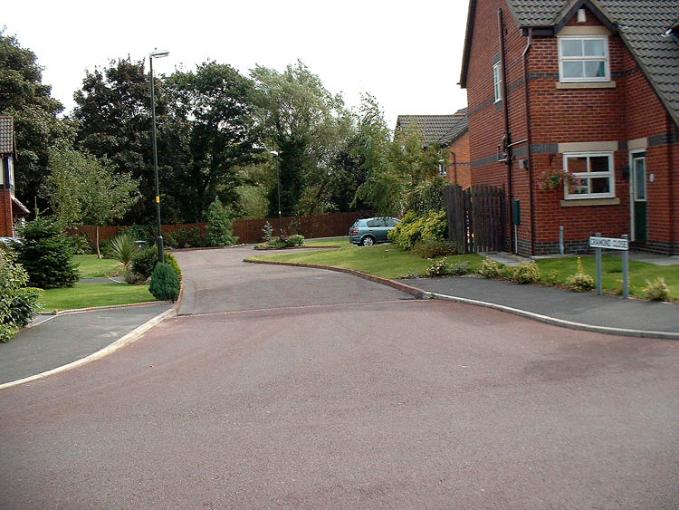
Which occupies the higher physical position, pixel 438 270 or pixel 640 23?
pixel 640 23

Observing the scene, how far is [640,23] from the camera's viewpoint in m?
19.2

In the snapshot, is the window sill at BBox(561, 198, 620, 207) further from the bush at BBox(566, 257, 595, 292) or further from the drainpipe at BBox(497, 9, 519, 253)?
the bush at BBox(566, 257, 595, 292)

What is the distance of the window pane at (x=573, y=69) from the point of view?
62.7 ft

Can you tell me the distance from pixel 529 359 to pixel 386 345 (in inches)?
86.5

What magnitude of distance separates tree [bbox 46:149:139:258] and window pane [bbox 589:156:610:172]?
31.3 metres

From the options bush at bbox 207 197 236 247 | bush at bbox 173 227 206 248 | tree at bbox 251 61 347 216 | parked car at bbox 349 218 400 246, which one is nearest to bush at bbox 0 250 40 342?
parked car at bbox 349 218 400 246

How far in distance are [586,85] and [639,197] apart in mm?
3303

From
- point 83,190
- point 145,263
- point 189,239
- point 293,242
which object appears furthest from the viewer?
point 189,239

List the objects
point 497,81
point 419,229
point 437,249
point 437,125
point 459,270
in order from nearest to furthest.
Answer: point 459,270
point 497,81
point 437,249
point 419,229
point 437,125

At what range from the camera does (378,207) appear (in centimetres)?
3306

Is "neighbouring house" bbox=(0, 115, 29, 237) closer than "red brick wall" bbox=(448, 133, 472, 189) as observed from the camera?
Yes

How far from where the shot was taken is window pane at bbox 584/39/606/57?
19.2m

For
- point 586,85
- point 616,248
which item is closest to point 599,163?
point 586,85

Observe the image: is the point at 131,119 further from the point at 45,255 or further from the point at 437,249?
the point at 437,249
